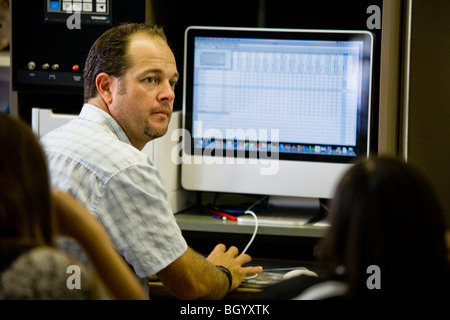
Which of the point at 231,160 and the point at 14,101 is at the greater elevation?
the point at 14,101

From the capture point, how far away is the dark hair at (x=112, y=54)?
1.86 meters

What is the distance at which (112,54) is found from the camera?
6.10 feet

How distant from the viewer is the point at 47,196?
3.36 ft

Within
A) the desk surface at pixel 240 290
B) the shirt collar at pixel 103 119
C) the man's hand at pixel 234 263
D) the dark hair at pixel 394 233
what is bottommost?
the desk surface at pixel 240 290

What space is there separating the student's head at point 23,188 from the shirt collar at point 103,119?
745 millimetres

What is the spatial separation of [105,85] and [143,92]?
0.10 m

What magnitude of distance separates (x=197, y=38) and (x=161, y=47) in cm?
34

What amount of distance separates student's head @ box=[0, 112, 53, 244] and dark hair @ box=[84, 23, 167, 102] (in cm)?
81

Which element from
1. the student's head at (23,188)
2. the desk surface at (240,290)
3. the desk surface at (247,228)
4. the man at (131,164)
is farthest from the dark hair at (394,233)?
the desk surface at (247,228)

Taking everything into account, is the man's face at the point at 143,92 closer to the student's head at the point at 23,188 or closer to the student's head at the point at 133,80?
the student's head at the point at 133,80

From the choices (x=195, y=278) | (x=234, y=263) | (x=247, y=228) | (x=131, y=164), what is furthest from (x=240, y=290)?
(x=131, y=164)

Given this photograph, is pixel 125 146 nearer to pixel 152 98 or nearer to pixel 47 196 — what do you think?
pixel 152 98
